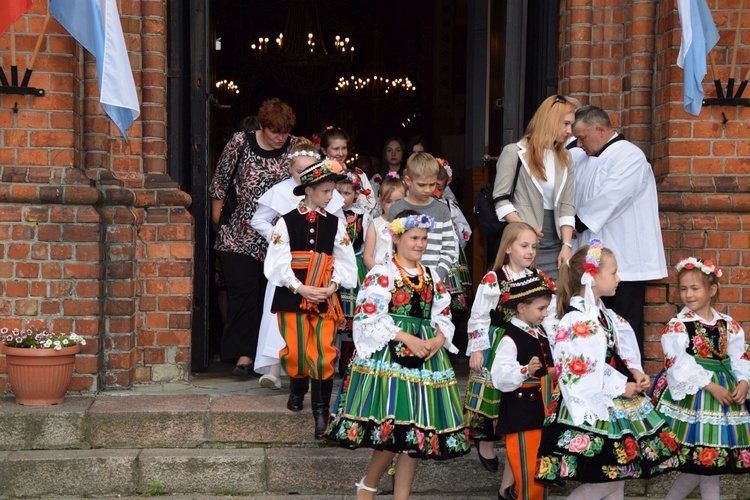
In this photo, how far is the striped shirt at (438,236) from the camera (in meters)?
6.66

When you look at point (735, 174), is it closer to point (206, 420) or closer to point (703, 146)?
point (703, 146)

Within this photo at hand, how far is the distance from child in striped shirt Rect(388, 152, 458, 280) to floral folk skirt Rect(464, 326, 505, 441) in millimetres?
807

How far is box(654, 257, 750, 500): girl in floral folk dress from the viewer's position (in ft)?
17.6

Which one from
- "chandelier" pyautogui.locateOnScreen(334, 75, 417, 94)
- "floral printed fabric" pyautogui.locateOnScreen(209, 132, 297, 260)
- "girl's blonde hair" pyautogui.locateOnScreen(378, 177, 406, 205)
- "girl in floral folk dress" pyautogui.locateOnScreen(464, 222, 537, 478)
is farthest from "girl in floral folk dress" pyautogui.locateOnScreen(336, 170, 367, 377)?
"chandelier" pyautogui.locateOnScreen(334, 75, 417, 94)

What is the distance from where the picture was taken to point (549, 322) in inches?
219

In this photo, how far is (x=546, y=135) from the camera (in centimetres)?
640

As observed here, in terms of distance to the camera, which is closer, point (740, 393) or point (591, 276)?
point (591, 276)

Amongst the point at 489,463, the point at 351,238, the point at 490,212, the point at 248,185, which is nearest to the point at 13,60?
the point at 248,185

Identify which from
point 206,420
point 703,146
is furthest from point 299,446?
point 703,146

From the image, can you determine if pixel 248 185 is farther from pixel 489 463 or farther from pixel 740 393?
pixel 740 393

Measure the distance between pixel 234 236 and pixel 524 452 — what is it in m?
2.77

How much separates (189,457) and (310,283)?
3.86 feet

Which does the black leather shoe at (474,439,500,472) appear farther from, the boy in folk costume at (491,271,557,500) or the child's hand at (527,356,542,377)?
the child's hand at (527,356,542,377)

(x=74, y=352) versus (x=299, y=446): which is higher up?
(x=74, y=352)
